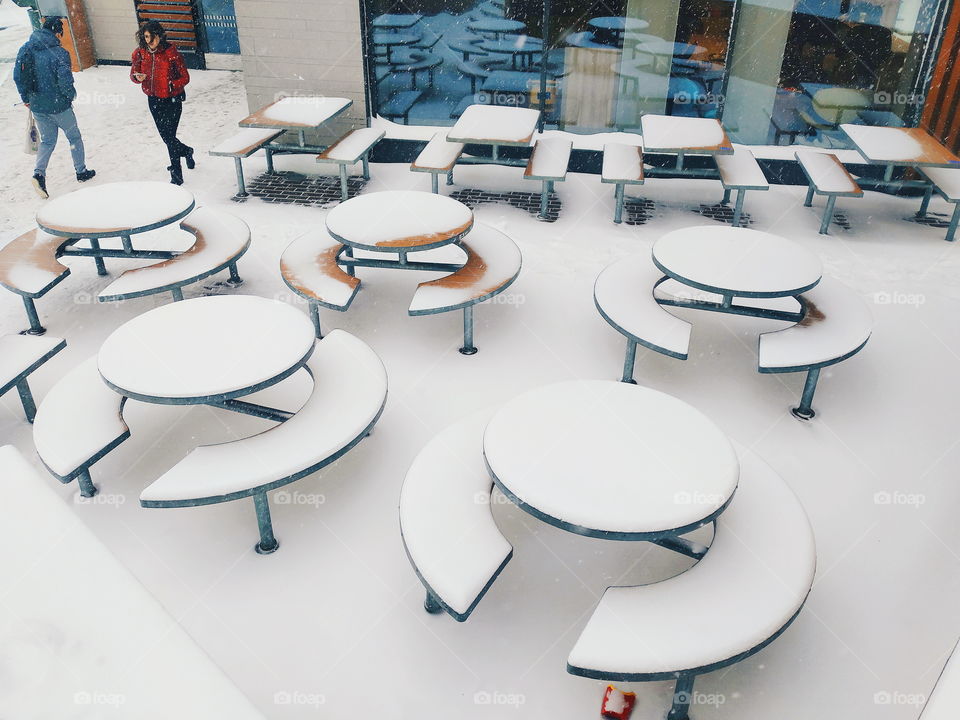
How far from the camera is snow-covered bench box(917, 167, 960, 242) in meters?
6.59

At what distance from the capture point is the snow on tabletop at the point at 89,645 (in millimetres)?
1562

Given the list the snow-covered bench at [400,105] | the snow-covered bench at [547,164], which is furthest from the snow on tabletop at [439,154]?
the snow-covered bench at [400,105]

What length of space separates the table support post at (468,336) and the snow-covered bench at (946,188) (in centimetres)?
461

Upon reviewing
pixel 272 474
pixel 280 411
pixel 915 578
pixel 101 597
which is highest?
pixel 101 597

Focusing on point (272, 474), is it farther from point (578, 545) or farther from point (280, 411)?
point (578, 545)

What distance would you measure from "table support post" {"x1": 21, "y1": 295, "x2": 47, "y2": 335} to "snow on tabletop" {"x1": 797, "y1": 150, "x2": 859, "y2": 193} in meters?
6.64

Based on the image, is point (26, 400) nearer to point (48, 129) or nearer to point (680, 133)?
point (48, 129)

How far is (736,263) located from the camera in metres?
4.91

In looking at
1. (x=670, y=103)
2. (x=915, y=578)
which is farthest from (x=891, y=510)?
(x=670, y=103)

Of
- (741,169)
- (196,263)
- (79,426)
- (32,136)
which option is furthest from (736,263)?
(32,136)

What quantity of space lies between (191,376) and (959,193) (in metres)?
6.69

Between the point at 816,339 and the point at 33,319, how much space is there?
5314 mm

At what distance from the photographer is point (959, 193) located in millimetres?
6586

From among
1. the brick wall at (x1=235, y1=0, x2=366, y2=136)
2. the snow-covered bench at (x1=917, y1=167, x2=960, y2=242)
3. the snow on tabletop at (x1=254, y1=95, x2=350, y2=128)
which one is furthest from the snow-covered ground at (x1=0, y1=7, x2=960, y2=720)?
the brick wall at (x1=235, y1=0, x2=366, y2=136)
